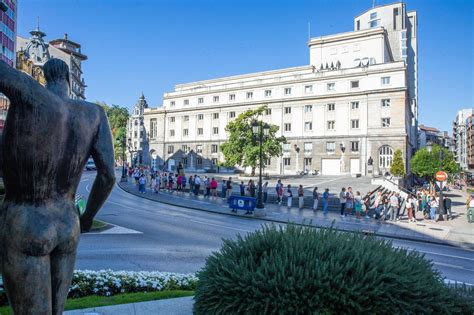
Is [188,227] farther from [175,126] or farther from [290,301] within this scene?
[175,126]

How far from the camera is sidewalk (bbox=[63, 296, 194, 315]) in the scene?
5410 mm

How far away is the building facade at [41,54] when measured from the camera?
54.4 metres

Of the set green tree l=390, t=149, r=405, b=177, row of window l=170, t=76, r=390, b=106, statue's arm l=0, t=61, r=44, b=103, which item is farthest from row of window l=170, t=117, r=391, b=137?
statue's arm l=0, t=61, r=44, b=103

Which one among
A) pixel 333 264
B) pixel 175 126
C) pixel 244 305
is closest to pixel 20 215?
pixel 244 305

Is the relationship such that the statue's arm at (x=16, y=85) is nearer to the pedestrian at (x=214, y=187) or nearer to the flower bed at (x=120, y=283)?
the flower bed at (x=120, y=283)

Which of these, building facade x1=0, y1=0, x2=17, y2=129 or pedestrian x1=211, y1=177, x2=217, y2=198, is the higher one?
building facade x1=0, y1=0, x2=17, y2=129

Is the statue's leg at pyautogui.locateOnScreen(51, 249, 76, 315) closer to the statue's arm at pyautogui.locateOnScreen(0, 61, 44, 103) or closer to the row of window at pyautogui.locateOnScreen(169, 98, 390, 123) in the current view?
the statue's arm at pyautogui.locateOnScreen(0, 61, 44, 103)

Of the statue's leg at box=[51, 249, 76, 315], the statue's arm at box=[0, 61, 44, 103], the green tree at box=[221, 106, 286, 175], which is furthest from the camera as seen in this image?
the green tree at box=[221, 106, 286, 175]

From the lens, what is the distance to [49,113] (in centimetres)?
264

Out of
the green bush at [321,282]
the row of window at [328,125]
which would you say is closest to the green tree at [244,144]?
the row of window at [328,125]

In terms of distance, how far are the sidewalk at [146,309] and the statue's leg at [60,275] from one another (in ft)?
8.99

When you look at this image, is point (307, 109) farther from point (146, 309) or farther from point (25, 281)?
point (25, 281)

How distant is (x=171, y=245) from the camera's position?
504 inches

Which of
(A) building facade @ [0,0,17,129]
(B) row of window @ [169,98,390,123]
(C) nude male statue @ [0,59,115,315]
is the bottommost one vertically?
(C) nude male statue @ [0,59,115,315]
